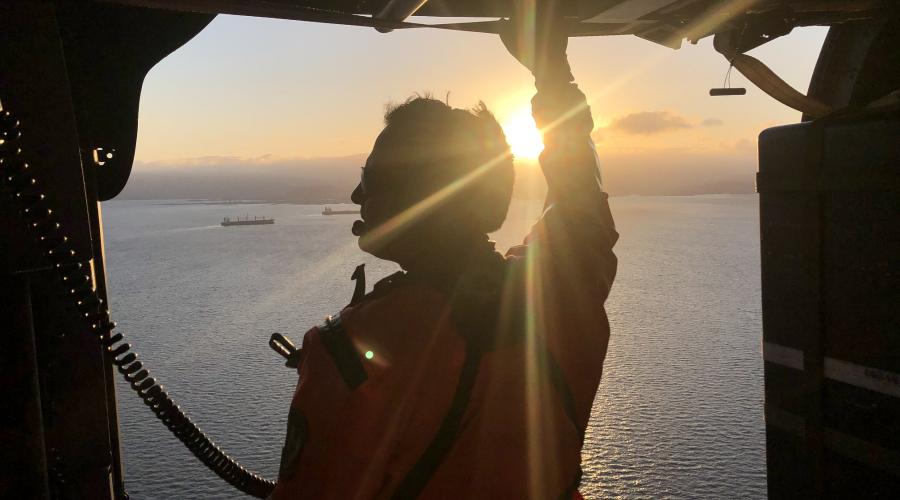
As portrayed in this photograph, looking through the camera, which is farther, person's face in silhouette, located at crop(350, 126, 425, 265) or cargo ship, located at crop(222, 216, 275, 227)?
cargo ship, located at crop(222, 216, 275, 227)

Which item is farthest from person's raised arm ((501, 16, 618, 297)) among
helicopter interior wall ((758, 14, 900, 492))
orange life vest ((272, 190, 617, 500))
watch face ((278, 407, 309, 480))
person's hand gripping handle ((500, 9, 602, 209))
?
helicopter interior wall ((758, 14, 900, 492))

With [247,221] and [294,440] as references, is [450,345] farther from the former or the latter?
[247,221]

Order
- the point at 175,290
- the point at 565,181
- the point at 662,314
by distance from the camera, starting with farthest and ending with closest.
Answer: the point at 175,290, the point at 662,314, the point at 565,181

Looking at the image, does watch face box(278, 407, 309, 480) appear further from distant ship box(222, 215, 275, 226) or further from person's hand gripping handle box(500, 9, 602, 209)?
distant ship box(222, 215, 275, 226)

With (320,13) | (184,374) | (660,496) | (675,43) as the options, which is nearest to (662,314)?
(660,496)

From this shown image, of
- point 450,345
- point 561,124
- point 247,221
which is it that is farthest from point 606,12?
point 247,221

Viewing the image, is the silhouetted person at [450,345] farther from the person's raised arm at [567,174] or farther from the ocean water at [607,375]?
the ocean water at [607,375]

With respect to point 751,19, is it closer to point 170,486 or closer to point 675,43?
point 675,43
